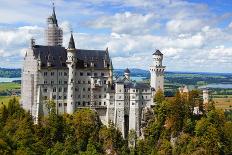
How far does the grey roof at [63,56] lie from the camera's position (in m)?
116

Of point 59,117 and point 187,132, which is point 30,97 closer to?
point 59,117

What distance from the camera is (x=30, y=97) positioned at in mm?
116688

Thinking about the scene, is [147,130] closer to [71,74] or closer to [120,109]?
[120,109]

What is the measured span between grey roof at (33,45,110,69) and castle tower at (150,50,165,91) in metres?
13.4

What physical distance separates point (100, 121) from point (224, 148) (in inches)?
1256

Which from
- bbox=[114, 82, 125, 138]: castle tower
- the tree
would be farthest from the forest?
bbox=[114, 82, 125, 138]: castle tower

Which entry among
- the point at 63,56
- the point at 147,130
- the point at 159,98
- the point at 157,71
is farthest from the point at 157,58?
the point at 63,56

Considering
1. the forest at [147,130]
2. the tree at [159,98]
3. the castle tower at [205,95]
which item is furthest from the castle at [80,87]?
the castle tower at [205,95]

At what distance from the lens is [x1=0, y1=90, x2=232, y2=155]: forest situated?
107375 mm

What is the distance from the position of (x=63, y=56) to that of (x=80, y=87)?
30.9 ft

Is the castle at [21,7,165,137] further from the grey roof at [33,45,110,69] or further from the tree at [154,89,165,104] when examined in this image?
the tree at [154,89,165,104]

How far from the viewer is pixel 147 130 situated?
114 metres

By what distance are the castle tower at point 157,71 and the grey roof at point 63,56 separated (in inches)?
526

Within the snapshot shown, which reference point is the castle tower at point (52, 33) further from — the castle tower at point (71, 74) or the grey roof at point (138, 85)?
the grey roof at point (138, 85)
